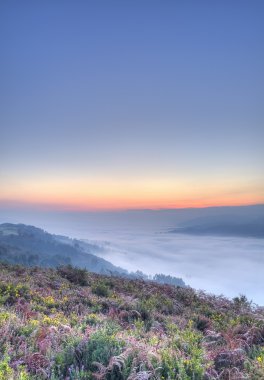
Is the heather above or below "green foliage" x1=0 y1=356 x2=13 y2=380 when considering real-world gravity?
below

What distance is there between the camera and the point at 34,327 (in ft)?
18.9

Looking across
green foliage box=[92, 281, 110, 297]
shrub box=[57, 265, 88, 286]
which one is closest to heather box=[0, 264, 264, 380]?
green foliage box=[92, 281, 110, 297]

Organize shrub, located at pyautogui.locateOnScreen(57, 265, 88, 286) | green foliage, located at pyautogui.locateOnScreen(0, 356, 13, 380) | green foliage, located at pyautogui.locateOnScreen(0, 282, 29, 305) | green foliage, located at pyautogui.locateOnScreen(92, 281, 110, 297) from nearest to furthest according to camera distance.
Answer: green foliage, located at pyautogui.locateOnScreen(0, 356, 13, 380)
green foliage, located at pyautogui.locateOnScreen(0, 282, 29, 305)
green foliage, located at pyautogui.locateOnScreen(92, 281, 110, 297)
shrub, located at pyautogui.locateOnScreen(57, 265, 88, 286)

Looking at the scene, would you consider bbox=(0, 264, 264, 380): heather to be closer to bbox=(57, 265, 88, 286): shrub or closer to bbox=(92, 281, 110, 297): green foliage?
bbox=(92, 281, 110, 297): green foliage

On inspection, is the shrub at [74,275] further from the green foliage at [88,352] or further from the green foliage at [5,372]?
the green foliage at [5,372]

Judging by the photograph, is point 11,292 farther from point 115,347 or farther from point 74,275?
point 115,347

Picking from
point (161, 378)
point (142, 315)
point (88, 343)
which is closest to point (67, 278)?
point (142, 315)

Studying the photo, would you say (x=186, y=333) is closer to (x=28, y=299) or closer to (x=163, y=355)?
(x=163, y=355)

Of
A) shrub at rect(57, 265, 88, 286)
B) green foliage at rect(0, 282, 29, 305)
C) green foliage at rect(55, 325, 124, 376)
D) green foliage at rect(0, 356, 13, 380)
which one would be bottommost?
shrub at rect(57, 265, 88, 286)

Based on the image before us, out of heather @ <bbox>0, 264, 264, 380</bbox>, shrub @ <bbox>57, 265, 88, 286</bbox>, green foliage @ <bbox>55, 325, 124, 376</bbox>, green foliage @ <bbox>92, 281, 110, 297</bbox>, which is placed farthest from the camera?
shrub @ <bbox>57, 265, 88, 286</bbox>

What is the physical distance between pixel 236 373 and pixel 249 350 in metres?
1.82

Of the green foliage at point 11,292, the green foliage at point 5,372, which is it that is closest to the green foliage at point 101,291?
the green foliage at point 11,292

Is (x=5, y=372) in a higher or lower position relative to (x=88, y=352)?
higher

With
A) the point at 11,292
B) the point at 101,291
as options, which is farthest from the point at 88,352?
the point at 101,291
